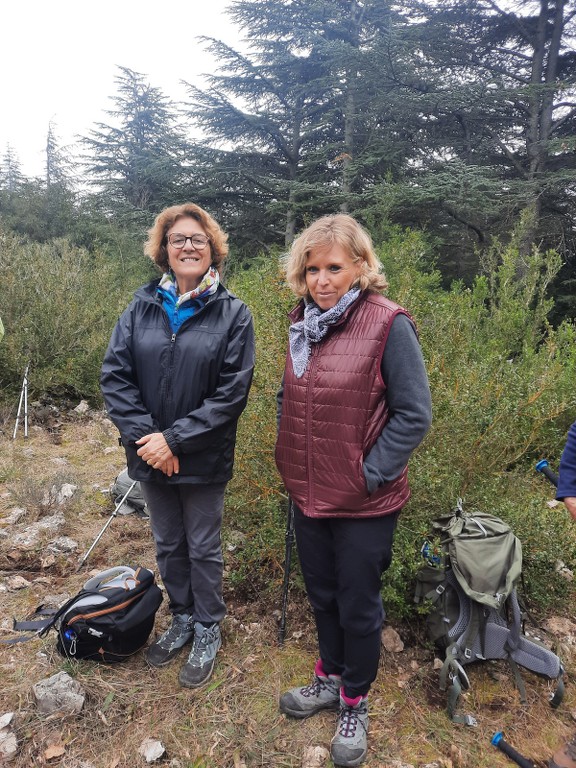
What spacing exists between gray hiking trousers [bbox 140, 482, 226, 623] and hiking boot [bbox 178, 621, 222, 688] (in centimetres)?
6

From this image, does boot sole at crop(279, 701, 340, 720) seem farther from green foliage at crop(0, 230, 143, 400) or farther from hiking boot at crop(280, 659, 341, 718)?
green foliage at crop(0, 230, 143, 400)

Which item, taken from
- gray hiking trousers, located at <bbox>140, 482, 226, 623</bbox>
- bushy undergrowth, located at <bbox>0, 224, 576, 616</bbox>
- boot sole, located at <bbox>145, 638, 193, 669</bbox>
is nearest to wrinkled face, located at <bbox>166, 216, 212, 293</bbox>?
bushy undergrowth, located at <bbox>0, 224, 576, 616</bbox>

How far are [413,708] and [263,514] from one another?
4.31ft

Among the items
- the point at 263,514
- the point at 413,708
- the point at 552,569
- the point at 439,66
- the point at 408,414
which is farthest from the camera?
the point at 439,66

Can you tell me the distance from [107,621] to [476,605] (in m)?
1.91

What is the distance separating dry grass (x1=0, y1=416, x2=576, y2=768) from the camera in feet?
6.65

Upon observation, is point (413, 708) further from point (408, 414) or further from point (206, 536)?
point (408, 414)

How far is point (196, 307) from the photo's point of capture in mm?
2283

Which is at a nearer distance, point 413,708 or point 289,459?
point 289,459

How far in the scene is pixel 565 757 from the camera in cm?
201

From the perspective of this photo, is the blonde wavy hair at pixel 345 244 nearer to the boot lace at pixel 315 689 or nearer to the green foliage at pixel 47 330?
the boot lace at pixel 315 689

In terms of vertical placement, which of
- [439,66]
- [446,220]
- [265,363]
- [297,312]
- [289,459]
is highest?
[439,66]

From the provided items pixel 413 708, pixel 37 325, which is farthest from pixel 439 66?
pixel 413 708

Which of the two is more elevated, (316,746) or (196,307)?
(196,307)
